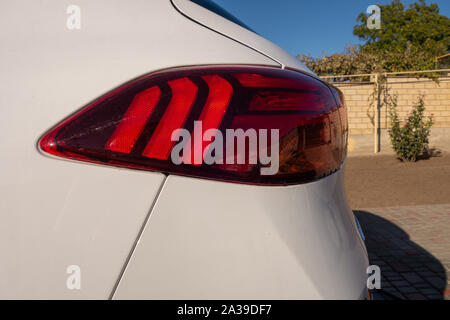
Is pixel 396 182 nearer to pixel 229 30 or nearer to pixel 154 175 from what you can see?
pixel 229 30

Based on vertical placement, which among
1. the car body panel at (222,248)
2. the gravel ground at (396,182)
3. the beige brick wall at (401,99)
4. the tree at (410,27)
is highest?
the tree at (410,27)

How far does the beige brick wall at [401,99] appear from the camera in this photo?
Answer: 39.2ft

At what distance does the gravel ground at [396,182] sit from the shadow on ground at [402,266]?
2.20ft

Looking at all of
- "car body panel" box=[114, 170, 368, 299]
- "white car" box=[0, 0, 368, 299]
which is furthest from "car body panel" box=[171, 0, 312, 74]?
"car body panel" box=[114, 170, 368, 299]

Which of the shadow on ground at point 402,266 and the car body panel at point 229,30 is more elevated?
the car body panel at point 229,30

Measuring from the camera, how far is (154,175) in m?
0.81

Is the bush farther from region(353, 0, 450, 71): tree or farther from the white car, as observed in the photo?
region(353, 0, 450, 71): tree

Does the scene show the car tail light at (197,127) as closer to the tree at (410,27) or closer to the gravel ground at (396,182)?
the gravel ground at (396,182)

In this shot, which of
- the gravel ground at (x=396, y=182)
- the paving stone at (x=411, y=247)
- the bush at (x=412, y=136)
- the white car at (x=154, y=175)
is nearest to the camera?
the white car at (x=154, y=175)

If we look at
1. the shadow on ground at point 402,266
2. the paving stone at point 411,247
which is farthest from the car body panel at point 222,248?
the paving stone at point 411,247

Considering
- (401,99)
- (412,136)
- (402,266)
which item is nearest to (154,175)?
(402,266)

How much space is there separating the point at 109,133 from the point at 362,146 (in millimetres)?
12498

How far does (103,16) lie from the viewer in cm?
97

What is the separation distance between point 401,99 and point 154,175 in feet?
42.7
